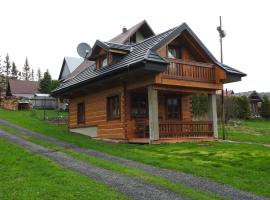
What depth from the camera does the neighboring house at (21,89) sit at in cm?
5912

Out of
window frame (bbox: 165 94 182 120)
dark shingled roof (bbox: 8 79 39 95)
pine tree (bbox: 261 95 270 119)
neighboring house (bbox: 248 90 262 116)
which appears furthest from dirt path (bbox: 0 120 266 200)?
dark shingled roof (bbox: 8 79 39 95)

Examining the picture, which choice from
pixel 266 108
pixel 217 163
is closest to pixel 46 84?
pixel 266 108

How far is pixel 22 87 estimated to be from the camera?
200 ft

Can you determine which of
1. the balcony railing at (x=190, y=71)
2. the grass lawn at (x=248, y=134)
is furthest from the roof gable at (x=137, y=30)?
the grass lawn at (x=248, y=134)

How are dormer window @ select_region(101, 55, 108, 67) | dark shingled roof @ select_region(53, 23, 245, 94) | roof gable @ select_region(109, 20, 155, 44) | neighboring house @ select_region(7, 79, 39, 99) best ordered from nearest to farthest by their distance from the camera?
dark shingled roof @ select_region(53, 23, 245, 94) < dormer window @ select_region(101, 55, 108, 67) < roof gable @ select_region(109, 20, 155, 44) < neighboring house @ select_region(7, 79, 39, 99)

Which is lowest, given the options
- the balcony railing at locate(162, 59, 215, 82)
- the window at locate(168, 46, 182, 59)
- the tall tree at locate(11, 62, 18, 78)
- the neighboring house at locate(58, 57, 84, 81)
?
the balcony railing at locate(162, 59, 215, 82)

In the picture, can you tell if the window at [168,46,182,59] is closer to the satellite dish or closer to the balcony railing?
the balcony railing

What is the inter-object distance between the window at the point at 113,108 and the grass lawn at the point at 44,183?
26.8 feet

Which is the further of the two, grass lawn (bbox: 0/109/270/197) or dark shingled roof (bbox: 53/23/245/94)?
dark shingled roof (bbox: 53/23/245/94)

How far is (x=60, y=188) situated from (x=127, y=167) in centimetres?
302

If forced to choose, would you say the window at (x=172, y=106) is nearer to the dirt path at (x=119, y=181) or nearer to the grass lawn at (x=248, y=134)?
the grass lawn at (x=248, y=134)

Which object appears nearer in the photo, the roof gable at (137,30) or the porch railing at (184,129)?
the porch railing at (184,129)

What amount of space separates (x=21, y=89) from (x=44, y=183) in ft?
180

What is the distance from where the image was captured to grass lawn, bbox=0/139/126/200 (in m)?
7.27
